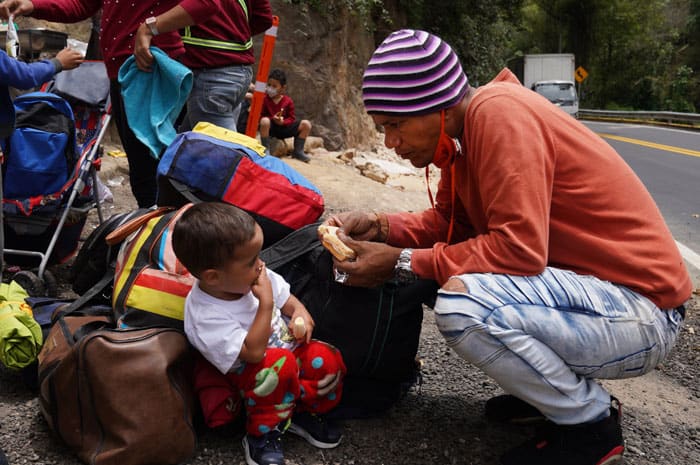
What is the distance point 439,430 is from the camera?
273cm

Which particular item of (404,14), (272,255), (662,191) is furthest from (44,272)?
(404,14)

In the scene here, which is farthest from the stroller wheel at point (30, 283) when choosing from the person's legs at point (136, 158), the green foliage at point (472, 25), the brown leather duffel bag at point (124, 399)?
the green foliage at point (472, 25)

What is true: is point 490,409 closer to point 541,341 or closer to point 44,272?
point 541,341

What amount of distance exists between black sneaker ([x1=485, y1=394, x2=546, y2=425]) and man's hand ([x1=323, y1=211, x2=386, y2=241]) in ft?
2.62

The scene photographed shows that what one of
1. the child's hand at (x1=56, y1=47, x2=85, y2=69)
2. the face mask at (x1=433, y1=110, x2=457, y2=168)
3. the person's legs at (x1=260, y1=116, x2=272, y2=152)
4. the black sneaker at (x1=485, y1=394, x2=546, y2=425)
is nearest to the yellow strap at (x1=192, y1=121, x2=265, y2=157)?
the child's hand at (x1=56, y1=47, x2=85, y2=69)

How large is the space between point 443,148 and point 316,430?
1121mm

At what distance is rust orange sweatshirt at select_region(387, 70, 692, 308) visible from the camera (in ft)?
7.16

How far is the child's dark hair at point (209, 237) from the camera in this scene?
7.69ft

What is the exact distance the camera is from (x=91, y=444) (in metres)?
2.34

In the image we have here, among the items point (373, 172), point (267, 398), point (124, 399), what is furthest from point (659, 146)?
point (124, 399)

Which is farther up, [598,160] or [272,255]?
[598,160]

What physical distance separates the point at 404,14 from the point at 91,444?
1399 cm

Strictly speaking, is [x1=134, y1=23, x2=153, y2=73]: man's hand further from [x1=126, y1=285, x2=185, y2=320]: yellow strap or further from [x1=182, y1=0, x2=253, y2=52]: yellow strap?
[x1=126, y1=285, x2=185, y2=320]: yellow strap

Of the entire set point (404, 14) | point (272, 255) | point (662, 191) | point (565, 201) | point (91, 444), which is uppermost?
point (404, 14)
